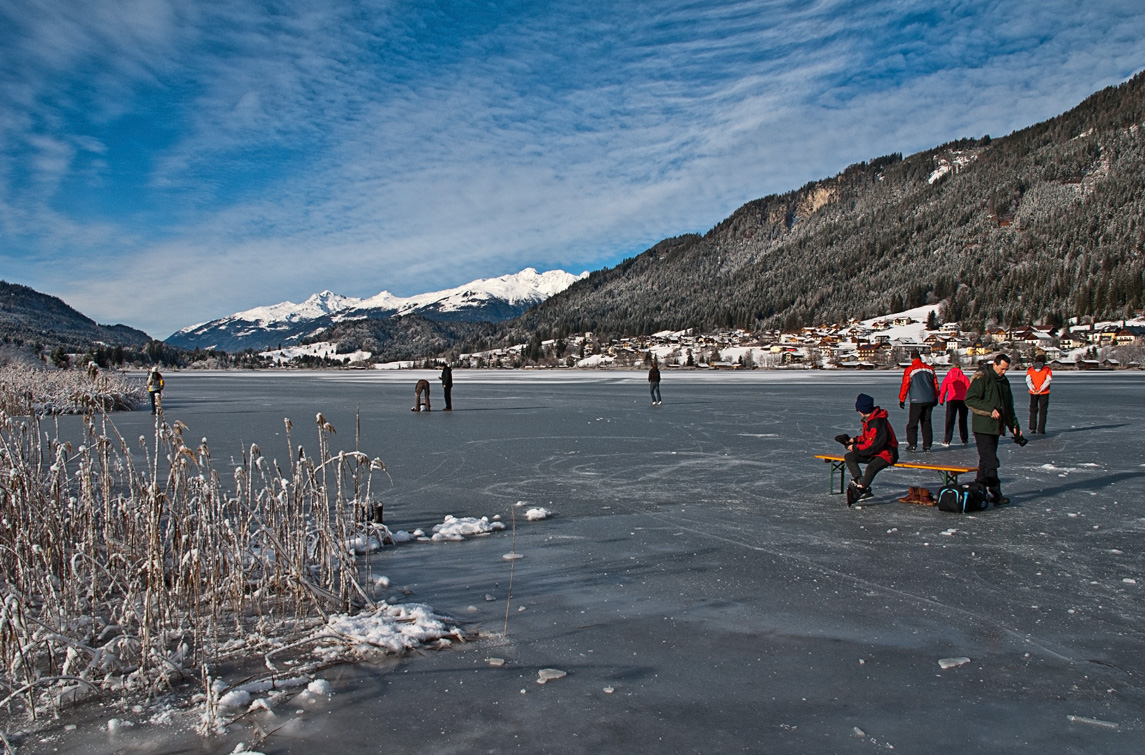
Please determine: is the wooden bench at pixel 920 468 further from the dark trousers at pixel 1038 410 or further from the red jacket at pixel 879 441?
the dark trousers at pixel 1038 410

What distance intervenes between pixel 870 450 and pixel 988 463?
1.23 meters

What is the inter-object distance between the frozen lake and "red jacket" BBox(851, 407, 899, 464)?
0.58 meters

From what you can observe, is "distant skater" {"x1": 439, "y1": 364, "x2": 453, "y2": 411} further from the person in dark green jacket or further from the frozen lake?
the person in dark green jacket

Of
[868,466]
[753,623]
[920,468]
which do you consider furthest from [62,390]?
[753,623]

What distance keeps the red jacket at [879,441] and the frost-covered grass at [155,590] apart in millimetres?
5445

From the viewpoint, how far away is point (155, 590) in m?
3.80

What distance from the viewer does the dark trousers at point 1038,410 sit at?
43.0ft

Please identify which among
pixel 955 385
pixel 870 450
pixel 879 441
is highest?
pixel 955 385

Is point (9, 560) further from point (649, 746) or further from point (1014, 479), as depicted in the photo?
point (1014, 479)

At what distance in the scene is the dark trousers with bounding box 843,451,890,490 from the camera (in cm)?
729

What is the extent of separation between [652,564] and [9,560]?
4660 millimetres

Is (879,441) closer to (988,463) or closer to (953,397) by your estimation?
(988,463)

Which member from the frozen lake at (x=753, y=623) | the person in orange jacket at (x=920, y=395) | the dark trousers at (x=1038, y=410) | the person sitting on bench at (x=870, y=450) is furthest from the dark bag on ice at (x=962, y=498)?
the dark trousers at (x=1038, y=410)

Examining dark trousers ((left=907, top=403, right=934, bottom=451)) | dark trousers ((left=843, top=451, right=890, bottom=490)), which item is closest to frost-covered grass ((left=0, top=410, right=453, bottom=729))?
dark trousers ((left=843, top=451, right=890, bottom=490))
